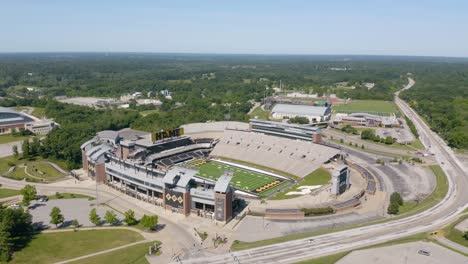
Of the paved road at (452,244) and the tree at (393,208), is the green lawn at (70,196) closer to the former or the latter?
the tree at (393,208)

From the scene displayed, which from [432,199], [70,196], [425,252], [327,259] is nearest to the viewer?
[327,259]

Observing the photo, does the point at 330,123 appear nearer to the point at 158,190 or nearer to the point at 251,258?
the point at 158,190

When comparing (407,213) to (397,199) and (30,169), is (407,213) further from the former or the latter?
(30,169)

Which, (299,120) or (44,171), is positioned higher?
(299,120)

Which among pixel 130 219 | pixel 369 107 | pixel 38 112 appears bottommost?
pixel 130 219

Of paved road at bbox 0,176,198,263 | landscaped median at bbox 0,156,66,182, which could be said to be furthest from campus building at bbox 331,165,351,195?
landscaped median at bbox 0,156,66,182

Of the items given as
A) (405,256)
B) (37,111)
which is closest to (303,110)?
(405,256)
